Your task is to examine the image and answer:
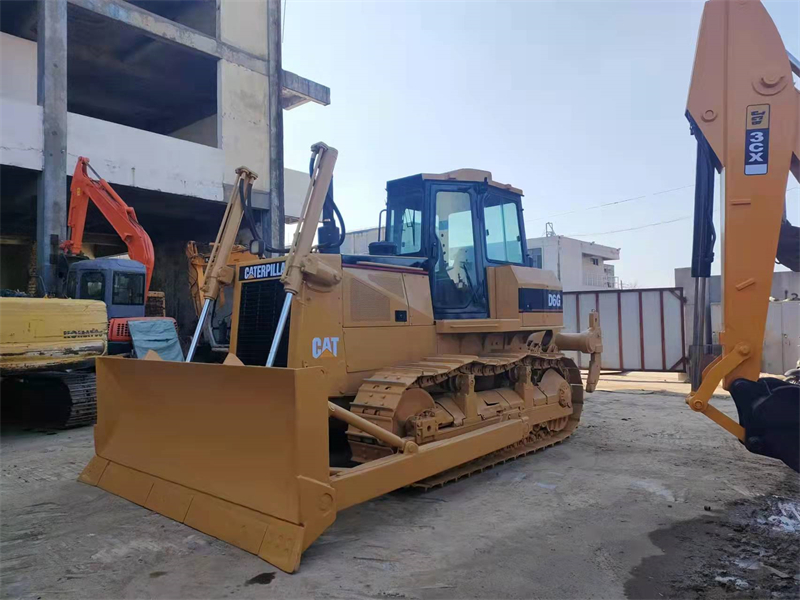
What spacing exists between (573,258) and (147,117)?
27018 millimetres

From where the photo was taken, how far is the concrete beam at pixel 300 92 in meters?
17.2

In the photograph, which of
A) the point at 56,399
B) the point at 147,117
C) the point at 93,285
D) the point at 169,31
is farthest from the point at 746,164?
the point at 147,117

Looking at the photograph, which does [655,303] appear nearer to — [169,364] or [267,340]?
[267,340]

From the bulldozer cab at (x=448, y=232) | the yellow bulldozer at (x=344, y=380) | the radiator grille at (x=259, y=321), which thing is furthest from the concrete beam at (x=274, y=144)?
the radiator grille at (x=259, y=321)

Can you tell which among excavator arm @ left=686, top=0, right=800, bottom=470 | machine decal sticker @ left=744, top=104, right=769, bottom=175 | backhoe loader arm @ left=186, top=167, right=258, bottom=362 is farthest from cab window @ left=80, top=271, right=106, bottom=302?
machine decal sticker @ left=744, top=104, right=769, bottom=175

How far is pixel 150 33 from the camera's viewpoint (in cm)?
1348

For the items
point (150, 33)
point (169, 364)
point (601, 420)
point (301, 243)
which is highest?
point (150, 33)

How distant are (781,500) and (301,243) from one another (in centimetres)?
452

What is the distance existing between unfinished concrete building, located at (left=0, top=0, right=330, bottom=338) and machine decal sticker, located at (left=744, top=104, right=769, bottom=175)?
1150 cm

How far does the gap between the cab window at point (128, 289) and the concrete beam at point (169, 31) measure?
636cm

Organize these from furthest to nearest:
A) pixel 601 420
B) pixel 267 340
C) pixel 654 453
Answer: pixel 601 420
pixel 654 453
pixel 267 340

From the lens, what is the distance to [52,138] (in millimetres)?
11547

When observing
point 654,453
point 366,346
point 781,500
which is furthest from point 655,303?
point 366,346

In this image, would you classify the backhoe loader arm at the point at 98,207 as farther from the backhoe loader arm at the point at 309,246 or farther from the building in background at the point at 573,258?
→ the building in background at the point at 573,258
